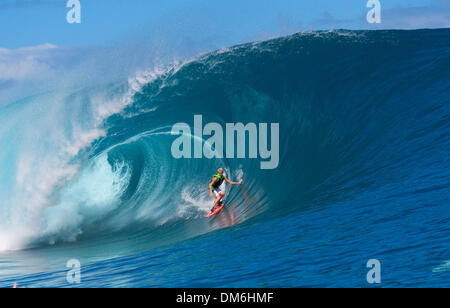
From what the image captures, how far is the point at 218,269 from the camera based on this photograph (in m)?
7.69

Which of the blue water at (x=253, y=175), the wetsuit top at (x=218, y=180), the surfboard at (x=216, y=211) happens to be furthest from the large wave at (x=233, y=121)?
the wetsuit top at (x=218, y=180)

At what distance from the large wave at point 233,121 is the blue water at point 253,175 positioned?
5 centimetres

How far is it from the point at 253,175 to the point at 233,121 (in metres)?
2.69

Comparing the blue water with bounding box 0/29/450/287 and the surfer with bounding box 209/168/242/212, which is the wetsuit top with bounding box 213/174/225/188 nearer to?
the surfer with bounding box 209/168/242/212

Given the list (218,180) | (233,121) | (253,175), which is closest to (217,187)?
(218,180)

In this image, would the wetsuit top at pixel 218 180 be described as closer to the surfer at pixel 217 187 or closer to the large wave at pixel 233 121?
the surfer at pixel 217 187

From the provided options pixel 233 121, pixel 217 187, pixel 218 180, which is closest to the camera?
pixel 218 180

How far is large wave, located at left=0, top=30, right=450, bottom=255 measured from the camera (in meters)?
12.5

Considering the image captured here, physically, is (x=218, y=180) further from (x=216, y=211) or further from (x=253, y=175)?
(x=253, y=175)

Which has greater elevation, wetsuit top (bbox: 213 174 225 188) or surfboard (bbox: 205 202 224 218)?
wetsuit top (bbox: 213 174 225 188)

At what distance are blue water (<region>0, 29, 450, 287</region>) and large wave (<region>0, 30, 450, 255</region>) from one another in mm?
52

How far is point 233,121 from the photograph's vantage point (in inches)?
633

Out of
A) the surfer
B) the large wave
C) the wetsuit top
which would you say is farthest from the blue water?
the wetsuit top

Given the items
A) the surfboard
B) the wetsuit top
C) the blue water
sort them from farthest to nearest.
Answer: the surfboard < the wetsuit top < the blue water
